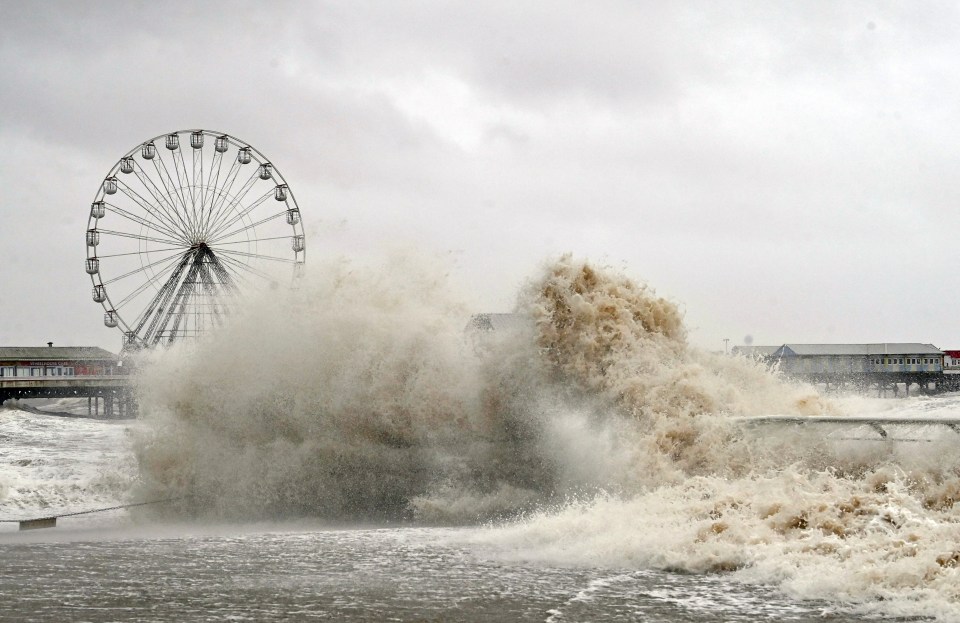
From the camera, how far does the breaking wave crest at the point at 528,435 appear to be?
31.8 feet

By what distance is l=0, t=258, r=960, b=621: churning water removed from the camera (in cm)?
797

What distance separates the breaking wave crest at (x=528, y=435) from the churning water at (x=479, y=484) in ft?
0.12

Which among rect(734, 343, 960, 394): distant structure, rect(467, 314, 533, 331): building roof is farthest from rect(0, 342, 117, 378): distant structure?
rect(467, 314, 533, 331): building roof

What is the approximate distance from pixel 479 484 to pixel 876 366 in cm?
6219

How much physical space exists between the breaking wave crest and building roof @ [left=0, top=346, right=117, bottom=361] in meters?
52.5

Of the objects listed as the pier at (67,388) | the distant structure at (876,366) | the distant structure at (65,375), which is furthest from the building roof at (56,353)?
the distant structure at (876,366)

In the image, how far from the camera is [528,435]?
13969 millimetres

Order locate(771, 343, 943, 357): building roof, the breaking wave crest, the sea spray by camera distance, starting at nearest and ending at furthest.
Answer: the breaking wave crest
the sea spray
locate(771, 343, 943, 357): building roof

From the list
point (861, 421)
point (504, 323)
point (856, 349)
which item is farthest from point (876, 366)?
point (861, 421)

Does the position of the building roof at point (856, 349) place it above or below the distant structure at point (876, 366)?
above

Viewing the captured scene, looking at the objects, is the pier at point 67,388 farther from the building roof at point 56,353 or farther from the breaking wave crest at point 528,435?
the breaking wave crest at point 528,435

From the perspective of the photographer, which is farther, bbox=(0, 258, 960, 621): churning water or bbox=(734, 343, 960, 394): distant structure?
bbox=(734, 343, 960, 394): distant structure

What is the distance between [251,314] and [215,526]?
449 cm

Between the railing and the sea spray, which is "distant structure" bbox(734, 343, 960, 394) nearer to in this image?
the sea spray
